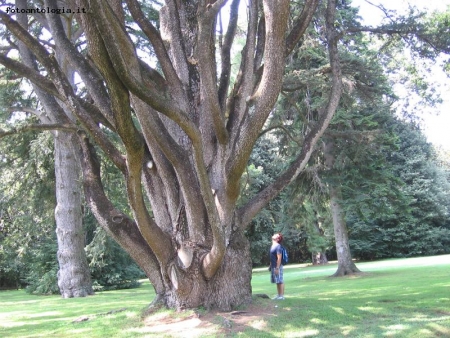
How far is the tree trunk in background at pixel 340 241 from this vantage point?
18516 millimetres

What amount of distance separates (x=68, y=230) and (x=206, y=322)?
11200mm

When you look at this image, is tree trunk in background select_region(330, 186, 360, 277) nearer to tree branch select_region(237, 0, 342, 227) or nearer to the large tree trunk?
the large tree trunk

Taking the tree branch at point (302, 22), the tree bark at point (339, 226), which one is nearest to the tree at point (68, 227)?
the tree bark at point (339, 226)

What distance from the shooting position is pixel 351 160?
58.4 ft

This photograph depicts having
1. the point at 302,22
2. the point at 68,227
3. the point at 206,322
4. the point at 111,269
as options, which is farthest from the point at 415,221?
the point at 206,322

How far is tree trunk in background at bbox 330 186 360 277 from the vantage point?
60.7ft

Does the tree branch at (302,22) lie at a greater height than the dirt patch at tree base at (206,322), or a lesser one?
greater

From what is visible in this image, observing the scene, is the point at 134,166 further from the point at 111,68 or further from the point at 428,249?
the point at 428,249

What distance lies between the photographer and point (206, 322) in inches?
259

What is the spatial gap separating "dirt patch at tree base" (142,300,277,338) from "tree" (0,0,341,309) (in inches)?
9.7

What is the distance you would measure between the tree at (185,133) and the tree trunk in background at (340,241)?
11031mm

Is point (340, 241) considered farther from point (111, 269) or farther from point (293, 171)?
point (293, 171)

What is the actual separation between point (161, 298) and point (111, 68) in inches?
160

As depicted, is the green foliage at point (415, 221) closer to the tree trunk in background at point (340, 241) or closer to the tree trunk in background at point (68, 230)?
the tree trunk in background at point (340, 241)
